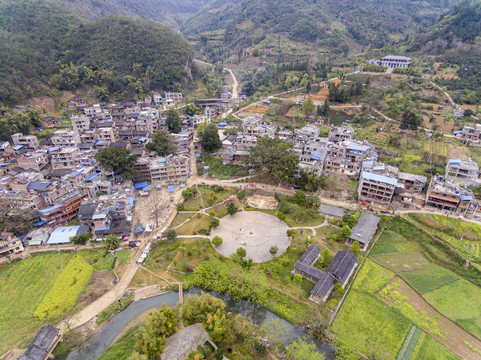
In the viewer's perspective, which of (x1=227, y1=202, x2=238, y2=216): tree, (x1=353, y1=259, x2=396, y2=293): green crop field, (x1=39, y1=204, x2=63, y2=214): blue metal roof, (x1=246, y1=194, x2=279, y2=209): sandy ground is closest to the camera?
(x1=353, y1=259, x2=396, y2=293): green crop field

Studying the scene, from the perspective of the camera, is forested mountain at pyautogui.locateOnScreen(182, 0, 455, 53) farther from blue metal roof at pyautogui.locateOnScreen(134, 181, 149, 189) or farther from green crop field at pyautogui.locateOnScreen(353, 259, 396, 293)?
green crop field at pyautogui.locateOnScreen(353, 259, 396, 293)

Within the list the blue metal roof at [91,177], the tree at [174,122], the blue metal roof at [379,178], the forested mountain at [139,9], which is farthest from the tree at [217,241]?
the forested mountain at [139,9]

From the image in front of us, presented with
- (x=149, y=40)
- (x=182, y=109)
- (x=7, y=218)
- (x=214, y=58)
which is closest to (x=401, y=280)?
(x=7, y=218)

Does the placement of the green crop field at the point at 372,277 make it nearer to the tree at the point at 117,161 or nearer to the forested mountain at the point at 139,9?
the tree at the point at 117,161

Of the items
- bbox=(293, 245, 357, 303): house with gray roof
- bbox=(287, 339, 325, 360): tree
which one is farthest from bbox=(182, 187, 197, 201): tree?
bbox=(287, 339, 325, 360): tree

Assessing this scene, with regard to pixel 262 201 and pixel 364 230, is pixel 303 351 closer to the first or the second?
pixel 364 230

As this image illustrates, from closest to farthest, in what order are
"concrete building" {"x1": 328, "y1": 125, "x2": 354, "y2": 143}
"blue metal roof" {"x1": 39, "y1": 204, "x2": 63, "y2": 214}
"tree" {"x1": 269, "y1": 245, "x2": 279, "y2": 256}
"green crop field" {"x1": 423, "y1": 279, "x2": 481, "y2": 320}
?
"green crop field" {"x1": 423, "y1": 279, "x2": 481, "y2": 320}, "tree" {"x1": 269, "y1": 245, "x2": 279, "y2": 256}, "blue metal roof" {"x1": 39, "y1": 204, "x2": 63, "y2": 214}, "concrete building" {"x1": 328, "y1": 125, "x2": 354, "y2": 143}

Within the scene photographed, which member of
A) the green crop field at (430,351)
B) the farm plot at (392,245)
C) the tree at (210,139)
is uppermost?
the tree at (210,139)
